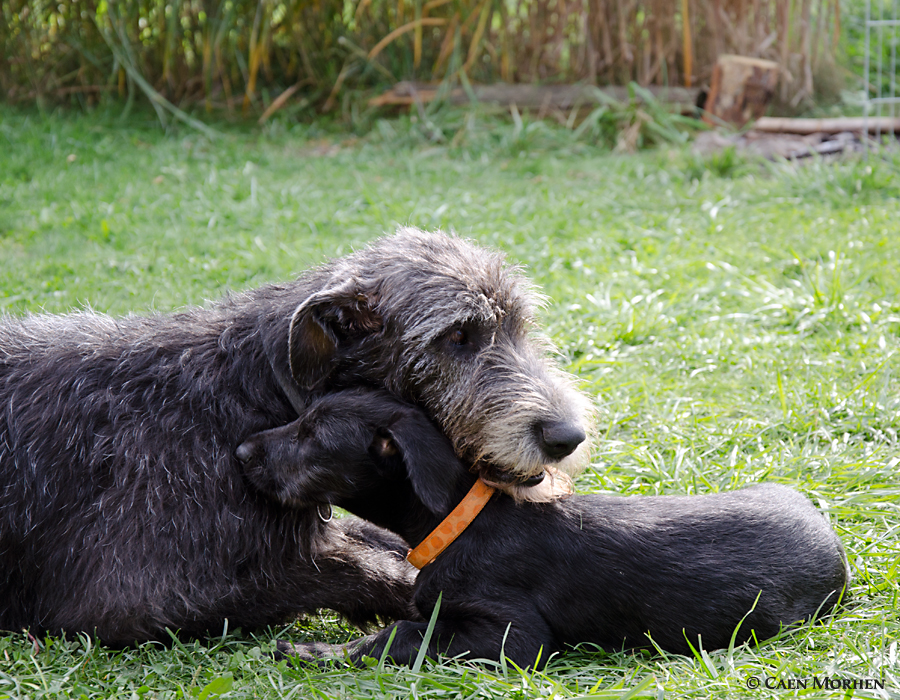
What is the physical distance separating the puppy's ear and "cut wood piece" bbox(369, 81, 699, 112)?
928cm

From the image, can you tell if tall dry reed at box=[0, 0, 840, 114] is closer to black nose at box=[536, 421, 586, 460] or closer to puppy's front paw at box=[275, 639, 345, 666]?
black nose at box=[536, 421, 586, 460]

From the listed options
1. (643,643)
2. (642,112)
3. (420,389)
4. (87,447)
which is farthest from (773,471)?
(642,112)

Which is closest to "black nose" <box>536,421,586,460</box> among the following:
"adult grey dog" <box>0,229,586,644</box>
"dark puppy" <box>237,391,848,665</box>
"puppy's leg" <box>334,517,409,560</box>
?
"adult grey dog" <box>0,229,586,644</box>

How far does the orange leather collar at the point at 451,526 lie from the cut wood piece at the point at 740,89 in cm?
892

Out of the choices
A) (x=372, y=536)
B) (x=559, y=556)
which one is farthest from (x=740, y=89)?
(x=559, y=556)

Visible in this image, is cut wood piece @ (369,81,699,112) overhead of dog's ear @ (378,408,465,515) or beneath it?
overhead

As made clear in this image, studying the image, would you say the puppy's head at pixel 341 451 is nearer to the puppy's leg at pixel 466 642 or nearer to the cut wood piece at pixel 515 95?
the puppy's leg at pixel 466 642

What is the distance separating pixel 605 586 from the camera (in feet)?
11.3

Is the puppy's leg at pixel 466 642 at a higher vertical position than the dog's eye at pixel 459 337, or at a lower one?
lower

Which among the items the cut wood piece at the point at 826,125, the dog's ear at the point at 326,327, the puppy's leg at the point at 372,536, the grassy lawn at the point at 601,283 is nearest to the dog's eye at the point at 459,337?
the dog's ear at the point at 326,327

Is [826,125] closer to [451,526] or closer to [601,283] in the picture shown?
[601,283]

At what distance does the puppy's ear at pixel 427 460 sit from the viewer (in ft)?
11.1

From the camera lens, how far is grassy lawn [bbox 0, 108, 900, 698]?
3.26 m

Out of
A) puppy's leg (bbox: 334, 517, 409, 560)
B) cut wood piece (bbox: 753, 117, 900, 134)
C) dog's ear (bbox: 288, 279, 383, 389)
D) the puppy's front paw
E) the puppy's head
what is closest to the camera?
the puppy's front paw
